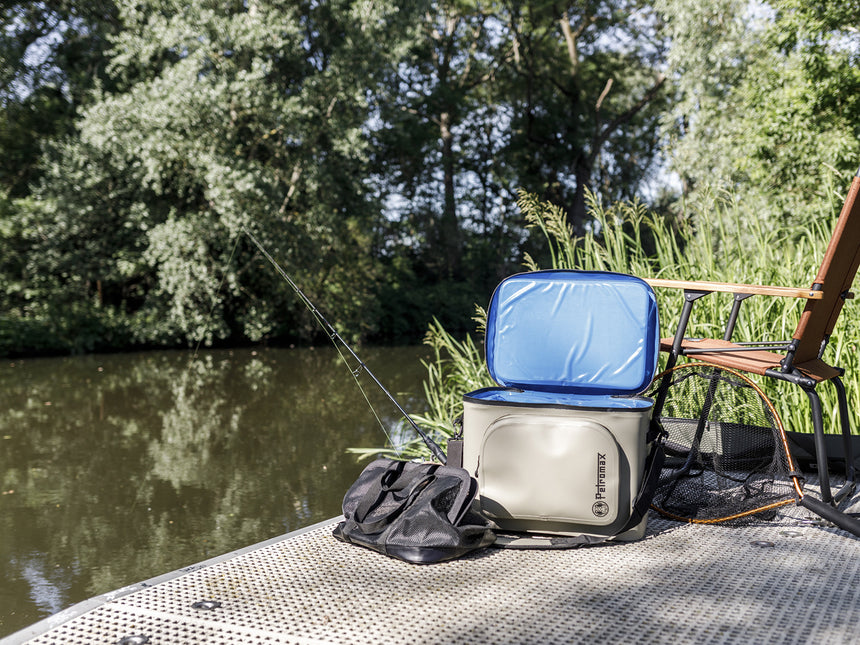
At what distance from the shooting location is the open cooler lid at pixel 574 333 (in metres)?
2.91

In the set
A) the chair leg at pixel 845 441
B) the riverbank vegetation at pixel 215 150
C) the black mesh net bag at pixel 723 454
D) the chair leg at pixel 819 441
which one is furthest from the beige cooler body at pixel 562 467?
the riverbank vegetation at pixel 215 150

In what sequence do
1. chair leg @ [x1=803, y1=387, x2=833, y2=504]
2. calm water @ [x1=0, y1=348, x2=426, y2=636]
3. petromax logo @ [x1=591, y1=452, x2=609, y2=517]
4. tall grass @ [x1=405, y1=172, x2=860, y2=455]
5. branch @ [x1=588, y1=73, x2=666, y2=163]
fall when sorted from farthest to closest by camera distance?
1. branch @ [x1=588, y1=73, x2=666, y2=163]
2. calm water @ [x1=0, y1=348, x2=426, y2=636]
3. tall grass @ [x1=405, y1=172, x2=860, y2=455]
4. chair leg @ [x1=803, y1=387, x2=833, y2=504]
5. petromax logo @ [x1=591, y1=452, x2=609, y2=517]

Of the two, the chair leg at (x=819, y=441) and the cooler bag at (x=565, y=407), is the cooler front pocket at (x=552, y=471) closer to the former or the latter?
the cooler bag at (x=565, y=407)

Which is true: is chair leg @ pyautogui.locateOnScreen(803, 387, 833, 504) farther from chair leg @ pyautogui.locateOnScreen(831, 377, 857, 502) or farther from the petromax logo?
the petromax logo

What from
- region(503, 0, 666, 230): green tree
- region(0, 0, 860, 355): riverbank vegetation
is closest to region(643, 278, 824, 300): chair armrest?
region(0, 0, 860, 355): riverbank vegetation

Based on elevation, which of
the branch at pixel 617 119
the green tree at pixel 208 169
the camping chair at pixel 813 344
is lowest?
the camping chair at pixel 813 344

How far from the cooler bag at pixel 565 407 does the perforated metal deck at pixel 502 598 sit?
0.16 m

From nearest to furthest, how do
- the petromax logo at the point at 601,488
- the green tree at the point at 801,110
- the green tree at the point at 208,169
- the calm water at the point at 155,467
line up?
the petromax logo at the point at 601,488 → the calm water at the point at 155,467 → the green tree at the point at 801,110 → the green tree at the point at 208,169

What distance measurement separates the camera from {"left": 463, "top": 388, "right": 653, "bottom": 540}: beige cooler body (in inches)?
100.0

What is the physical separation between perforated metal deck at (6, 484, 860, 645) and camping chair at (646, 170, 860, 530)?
0.40 m

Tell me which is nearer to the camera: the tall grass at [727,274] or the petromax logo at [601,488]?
the petromax logo at [601,488]

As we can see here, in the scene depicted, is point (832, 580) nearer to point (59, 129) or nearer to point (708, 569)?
point (708, 569)

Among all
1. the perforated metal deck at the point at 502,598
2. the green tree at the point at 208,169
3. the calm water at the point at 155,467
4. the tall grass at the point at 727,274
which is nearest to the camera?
the perforated metal deck at the point at 502,598

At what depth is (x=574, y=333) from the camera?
2.97 meters
